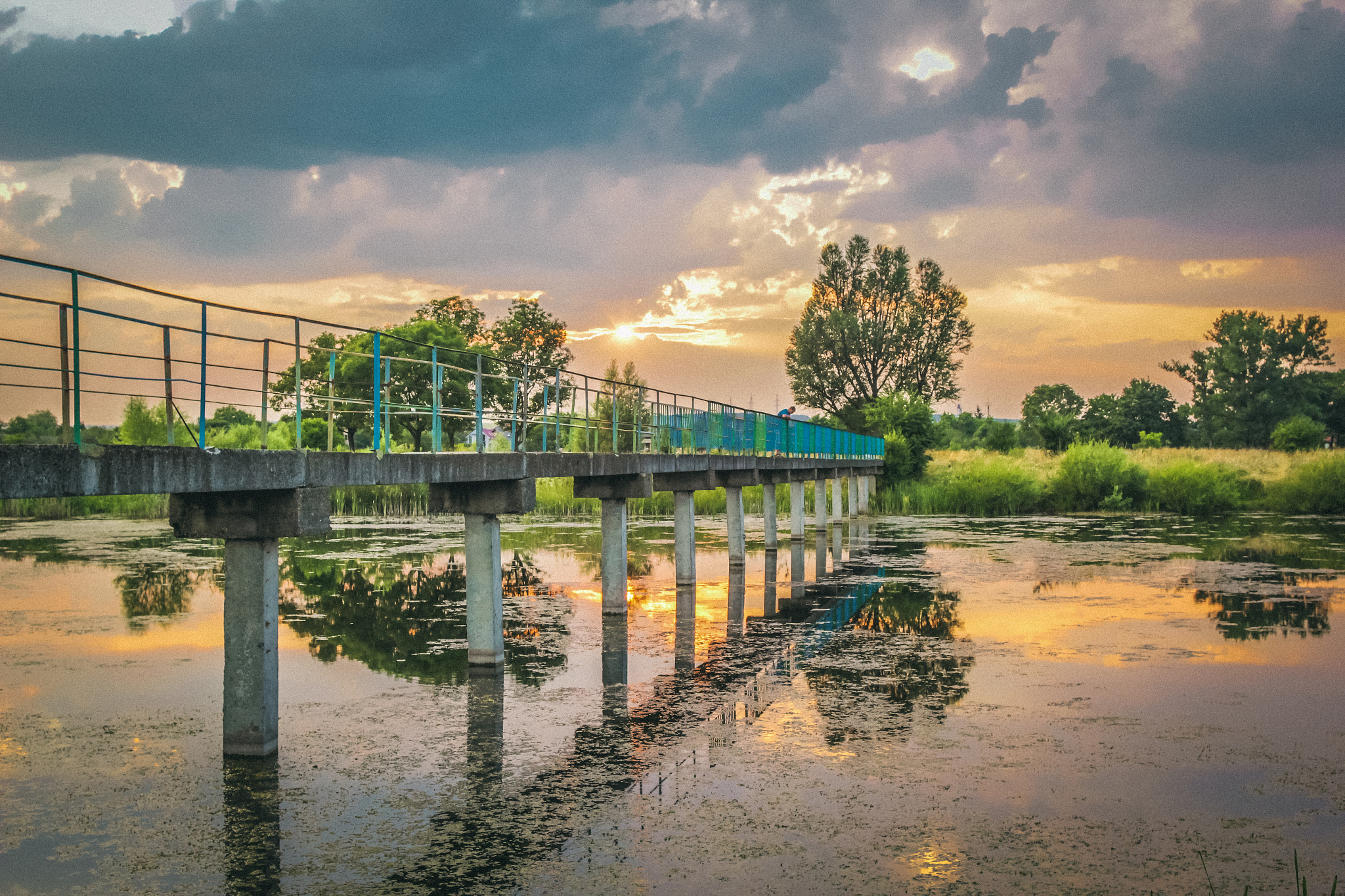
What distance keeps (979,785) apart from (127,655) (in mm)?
12822

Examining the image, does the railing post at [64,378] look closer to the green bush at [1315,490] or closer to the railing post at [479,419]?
the railing post at [479,419]

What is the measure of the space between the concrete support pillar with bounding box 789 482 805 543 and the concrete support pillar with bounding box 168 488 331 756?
906 inches

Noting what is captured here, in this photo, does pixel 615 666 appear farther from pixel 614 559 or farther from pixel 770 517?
pixel 770 517

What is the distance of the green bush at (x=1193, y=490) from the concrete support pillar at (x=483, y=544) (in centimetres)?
4095

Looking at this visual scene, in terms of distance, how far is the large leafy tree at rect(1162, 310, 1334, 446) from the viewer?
8450cm

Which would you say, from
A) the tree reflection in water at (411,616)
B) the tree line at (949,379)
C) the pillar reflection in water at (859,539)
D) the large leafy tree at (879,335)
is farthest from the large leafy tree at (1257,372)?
the tree reflection in water at (411,616)

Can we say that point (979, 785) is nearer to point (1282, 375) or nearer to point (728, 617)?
point (728, 617)

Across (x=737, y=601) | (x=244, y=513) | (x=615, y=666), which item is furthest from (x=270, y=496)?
(x=737, y=601)

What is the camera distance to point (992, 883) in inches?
286

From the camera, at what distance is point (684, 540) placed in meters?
22.8

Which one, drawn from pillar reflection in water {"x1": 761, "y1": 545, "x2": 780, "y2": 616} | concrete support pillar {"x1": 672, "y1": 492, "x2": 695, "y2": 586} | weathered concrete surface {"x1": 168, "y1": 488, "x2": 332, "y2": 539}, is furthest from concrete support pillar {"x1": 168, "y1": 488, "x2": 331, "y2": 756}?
concrete support pillar {"x1": 672, "y1": 492, "x2": 695, "y2": 586}

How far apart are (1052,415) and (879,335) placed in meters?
Result: 13.3

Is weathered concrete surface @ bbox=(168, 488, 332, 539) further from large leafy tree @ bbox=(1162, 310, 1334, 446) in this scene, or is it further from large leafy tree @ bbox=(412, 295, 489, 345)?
large leafy tree @ bbox=(1162, 310, 1334, 446)

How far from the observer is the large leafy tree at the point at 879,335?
2734 inches
